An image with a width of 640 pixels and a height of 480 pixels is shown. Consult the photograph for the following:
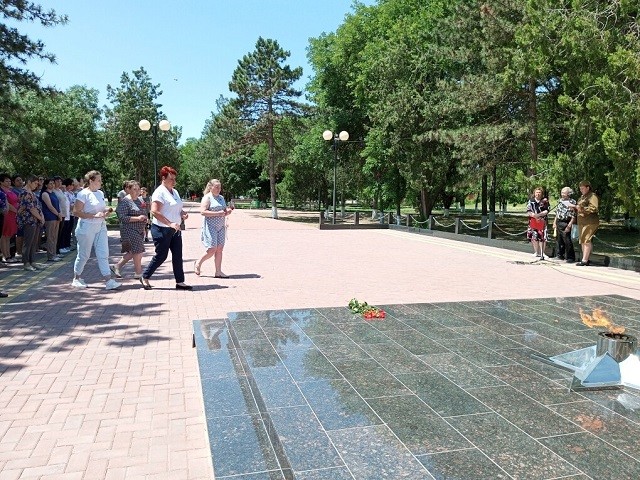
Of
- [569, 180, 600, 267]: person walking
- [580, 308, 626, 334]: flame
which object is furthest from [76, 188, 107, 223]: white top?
[569, 180, 600, 267]: person walking

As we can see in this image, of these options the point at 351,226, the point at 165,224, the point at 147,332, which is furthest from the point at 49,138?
the point at 147,332

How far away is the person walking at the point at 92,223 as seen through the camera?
794cm

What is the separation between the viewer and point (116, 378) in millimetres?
4418

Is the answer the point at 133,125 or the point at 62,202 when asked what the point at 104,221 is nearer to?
the point at 62,202

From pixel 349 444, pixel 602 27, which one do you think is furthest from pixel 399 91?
pixel 349 444

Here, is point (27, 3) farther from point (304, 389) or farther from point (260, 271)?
point (304, 389)

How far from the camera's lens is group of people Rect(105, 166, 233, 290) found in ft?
25.9

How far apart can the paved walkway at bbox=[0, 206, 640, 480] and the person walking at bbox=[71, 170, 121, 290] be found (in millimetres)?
366

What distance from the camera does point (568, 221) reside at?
40.4 ft

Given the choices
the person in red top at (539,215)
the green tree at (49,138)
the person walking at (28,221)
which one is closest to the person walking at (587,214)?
the person in red top at (539,215)

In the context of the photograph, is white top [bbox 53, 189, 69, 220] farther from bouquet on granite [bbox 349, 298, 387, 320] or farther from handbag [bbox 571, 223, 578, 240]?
handbag [bbox 571, 223, 578, 240]

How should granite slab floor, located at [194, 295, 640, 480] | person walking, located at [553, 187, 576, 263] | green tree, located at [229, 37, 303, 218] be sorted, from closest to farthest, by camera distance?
granite slab floor, located at [194, 295, 640, 480], person walking, located at [553, 187, 576, 263], green tree, located at [229, 37, 303, 218]

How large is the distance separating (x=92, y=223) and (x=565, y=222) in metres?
10.5

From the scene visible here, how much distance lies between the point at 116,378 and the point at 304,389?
1771 mm
